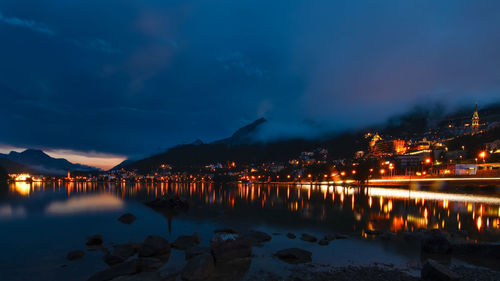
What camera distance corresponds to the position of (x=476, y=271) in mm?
15938

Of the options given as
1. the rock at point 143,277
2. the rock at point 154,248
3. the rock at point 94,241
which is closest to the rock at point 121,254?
the rock at point 154,248

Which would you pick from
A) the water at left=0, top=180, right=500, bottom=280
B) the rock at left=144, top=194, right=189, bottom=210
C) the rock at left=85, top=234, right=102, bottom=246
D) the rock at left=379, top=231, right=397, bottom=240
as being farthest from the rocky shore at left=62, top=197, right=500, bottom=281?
the rock at left=144, top=194, right=189, bottom=210

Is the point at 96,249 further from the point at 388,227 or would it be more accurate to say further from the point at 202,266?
the point at 388,227

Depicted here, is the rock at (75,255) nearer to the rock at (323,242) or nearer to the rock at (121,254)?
the rock at (121,254)

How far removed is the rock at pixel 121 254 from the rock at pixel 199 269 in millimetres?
6151

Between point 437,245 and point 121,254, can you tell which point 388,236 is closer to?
point 437,245

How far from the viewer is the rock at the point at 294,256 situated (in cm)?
1881

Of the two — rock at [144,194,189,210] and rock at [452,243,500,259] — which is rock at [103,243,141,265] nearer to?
rock at [452,243,500,259]

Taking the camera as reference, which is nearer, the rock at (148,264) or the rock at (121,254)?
the rock at (148,264)

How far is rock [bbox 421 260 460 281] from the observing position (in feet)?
43.8

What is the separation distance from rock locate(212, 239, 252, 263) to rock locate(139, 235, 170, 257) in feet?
12.6

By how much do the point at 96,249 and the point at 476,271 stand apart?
26852 mm

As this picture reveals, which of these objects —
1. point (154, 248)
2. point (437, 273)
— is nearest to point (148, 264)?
point (154, 248)

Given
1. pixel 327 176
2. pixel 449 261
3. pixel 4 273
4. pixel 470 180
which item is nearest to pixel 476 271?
pixel 449 261
